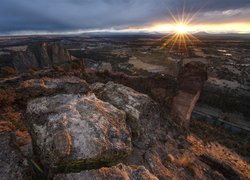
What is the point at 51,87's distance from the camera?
967cm

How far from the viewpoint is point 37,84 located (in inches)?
384

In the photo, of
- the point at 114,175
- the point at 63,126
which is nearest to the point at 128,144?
the point at 114,175

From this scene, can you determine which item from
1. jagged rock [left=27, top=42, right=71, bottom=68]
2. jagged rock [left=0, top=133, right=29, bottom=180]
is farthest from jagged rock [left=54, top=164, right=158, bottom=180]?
jagged rock [left=27, top=42, right=71, bottom=68]

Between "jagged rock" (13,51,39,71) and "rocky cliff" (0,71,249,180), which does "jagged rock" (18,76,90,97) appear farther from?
"jagged rock" (13,51,39,71)

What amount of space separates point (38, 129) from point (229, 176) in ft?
29.6

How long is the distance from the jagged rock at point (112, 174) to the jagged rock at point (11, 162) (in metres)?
1.26

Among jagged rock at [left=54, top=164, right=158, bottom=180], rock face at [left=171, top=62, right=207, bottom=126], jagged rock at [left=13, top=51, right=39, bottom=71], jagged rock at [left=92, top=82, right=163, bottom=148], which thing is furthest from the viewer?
jagged rock at [left=13, top=51, right=39, bottom=71]

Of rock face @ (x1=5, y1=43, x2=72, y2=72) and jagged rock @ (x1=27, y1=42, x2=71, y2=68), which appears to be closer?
rock face @ (x1=5, y1=43, x2=72, y2=72)

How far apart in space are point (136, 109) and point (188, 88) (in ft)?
21.6

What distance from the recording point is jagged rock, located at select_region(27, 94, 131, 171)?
577 centimetres

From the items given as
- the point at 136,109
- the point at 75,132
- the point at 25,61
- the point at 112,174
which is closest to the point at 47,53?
the point at 25,61

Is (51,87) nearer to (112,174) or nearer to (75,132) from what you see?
(75,132)

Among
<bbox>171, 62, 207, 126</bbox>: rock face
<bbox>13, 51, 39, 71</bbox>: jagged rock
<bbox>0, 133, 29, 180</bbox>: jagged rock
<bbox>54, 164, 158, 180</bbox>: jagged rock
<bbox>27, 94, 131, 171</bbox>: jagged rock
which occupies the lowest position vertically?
<bbox>13, 51, 39, 71</bbox>: jagged rock

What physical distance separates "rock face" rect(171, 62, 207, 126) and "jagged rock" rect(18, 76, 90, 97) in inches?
311
